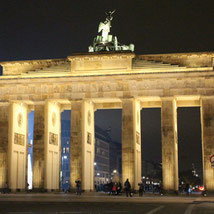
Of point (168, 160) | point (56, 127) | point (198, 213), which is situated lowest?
point (198, 213)

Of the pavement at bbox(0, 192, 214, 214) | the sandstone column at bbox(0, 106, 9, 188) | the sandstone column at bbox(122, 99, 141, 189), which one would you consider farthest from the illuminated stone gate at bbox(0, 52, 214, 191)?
the pavement at bbox(0, 192, 214, 214)

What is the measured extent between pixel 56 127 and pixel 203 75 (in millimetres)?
19447

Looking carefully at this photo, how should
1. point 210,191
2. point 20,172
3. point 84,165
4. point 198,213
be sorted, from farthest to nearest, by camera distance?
point 20,172
point 84,165
point 210,191
point 198,213

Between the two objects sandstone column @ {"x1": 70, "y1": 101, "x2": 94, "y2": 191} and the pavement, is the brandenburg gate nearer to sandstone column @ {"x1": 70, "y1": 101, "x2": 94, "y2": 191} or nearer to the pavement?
sandstone column @ {"x1": 70, "y1": 101, "x2": 94, "y2": 191}

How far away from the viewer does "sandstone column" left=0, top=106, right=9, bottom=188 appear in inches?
2158

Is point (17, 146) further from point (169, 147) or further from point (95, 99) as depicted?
point (169, 147)

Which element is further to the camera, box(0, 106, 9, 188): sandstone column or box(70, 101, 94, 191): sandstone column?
box(0, 106, 9, 188): sandstone column

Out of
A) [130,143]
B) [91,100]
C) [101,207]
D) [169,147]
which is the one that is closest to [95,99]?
[91,100]

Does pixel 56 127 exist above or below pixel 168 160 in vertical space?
above

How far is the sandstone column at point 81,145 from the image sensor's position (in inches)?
2112

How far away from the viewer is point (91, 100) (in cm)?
5575

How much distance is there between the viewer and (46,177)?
54500 millimetres

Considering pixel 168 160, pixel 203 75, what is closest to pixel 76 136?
pixel 168 160

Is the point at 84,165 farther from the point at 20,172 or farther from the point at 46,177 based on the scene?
the point at 20,172
